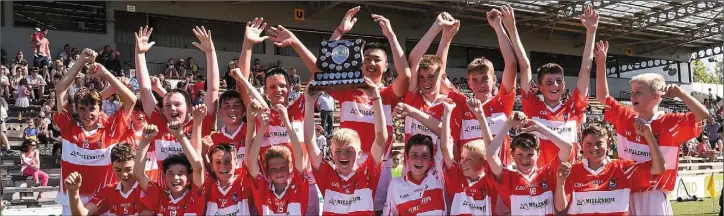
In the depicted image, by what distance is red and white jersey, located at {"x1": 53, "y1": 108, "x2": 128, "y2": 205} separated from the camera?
6.47 metres

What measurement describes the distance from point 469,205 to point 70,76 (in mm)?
3717

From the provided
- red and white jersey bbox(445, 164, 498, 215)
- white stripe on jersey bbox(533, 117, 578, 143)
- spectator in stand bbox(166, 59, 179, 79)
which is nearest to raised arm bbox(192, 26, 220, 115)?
red and white jersey bbox(445, 164, 498, 215)

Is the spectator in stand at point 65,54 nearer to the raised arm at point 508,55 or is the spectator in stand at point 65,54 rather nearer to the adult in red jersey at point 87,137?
the adult in red jersey at point 87,137

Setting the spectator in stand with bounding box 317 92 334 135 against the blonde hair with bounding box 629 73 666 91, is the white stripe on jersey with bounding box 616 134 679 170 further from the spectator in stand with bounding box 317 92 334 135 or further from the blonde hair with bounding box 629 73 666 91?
the spectator in stand with bounding box 317 92 334 135

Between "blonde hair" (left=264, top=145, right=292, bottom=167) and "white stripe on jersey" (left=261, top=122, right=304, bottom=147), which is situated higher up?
"white stripe on jersey" (left=261, top=122, right=304, bottom=147)

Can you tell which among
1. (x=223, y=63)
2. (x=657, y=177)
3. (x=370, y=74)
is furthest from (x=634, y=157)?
(x=223, y=63)

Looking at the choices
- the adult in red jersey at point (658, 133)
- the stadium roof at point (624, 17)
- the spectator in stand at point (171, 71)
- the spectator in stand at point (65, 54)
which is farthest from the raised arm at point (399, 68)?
the stadium roof at point (624, 17)

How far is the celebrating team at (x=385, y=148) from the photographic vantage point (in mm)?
5762

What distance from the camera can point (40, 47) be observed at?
64.0ft

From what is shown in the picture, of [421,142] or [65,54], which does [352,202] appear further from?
[65,54]

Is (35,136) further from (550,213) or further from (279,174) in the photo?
(550,213)

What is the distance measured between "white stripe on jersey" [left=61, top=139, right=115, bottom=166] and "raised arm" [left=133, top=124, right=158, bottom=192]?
0.72 meters

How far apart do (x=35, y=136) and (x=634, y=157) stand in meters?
13.3

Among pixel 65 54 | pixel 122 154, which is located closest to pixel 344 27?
pixel 122 154
